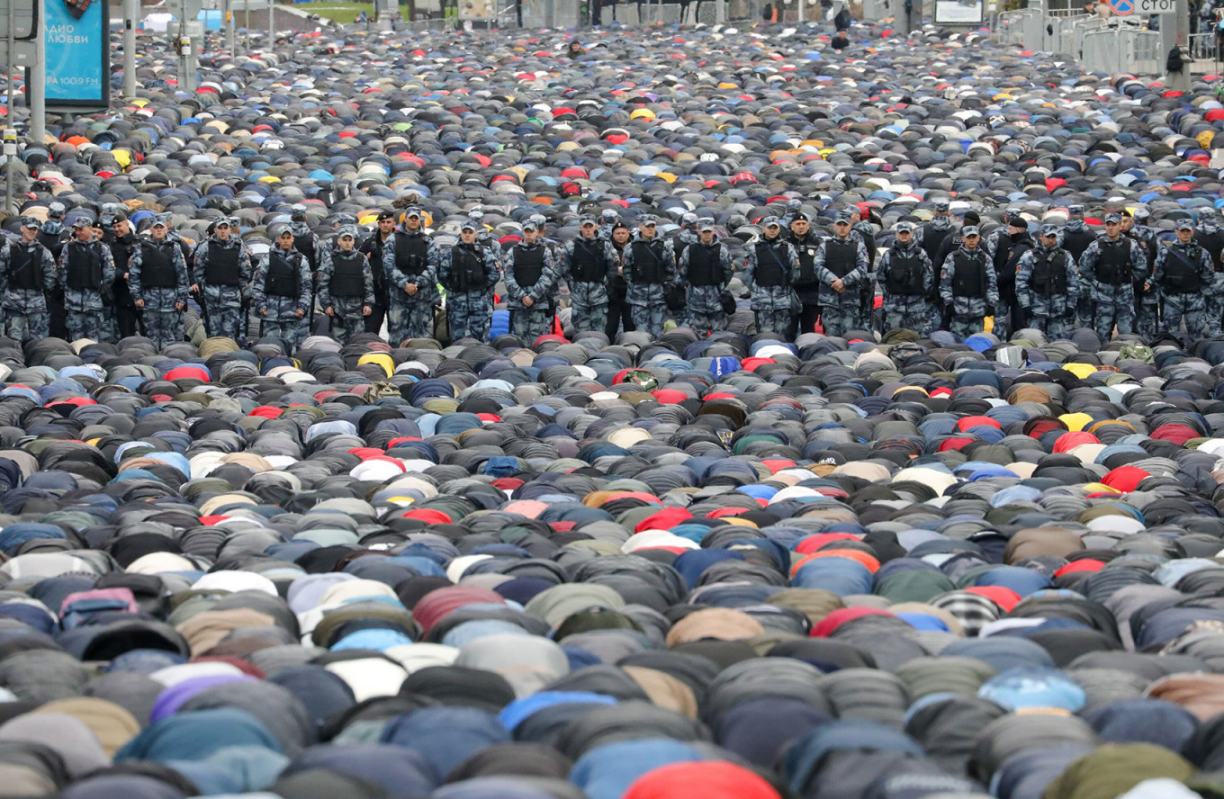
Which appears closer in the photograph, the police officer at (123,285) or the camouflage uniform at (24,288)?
the camouflage uniform at (24,288)

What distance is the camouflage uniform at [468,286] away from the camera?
2072cm

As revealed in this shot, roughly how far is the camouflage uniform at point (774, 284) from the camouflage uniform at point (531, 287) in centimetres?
197

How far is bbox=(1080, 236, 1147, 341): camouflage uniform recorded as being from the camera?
68.2 ft

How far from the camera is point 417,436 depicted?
53.7 ft

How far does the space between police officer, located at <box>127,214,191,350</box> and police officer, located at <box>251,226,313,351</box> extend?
73 cm

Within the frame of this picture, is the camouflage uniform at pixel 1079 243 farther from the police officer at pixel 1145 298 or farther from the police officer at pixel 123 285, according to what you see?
the police officer at pixel 123 285

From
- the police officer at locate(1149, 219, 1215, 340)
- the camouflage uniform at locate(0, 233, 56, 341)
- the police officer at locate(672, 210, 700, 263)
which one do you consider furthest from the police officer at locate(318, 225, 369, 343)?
the police officer at locate(1149, 219, 1215, 340)

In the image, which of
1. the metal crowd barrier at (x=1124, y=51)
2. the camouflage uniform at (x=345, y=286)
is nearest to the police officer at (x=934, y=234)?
the camouflage uniform at (x=345, y=286)

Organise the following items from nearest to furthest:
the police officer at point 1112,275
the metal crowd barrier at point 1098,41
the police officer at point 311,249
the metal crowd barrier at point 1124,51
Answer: the police officer at point 1112,275, the police officer at point 311,249, the metal crowd barrier at point 1124,51, the metal crowd barrier at point 1098,41

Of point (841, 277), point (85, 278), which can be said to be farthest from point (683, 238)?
point (85, 278)

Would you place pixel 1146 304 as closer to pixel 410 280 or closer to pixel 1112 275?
pixel 1112 275

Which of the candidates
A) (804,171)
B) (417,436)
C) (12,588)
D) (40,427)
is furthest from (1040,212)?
(12,588)

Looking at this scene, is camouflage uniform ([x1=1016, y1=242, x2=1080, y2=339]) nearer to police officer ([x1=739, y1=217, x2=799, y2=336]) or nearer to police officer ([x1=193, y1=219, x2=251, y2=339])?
police officer ([x1=739, y1=217, x2=799, y2=336])

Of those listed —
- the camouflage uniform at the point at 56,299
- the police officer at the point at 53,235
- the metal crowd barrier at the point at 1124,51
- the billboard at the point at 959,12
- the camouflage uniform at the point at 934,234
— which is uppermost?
the billboard at the point at 959,12
